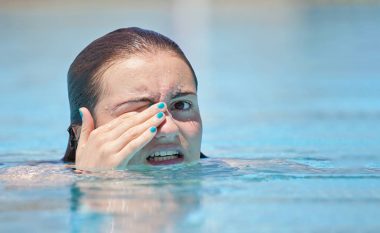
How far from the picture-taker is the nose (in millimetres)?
3768

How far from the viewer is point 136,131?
12.3ft

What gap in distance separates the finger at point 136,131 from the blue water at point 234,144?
0.13 m

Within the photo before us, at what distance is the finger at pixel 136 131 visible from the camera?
3.73m

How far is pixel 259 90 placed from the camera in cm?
891

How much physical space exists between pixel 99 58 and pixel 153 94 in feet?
1.25

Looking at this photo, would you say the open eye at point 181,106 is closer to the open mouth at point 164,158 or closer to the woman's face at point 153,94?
the woman's face at point 153,94

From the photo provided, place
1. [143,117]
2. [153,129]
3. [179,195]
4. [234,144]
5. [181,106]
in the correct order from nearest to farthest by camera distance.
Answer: [179,195] < [153,129] < [143,117] < [181,106] < [234,144]

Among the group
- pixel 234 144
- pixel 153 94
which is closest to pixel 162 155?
pixel 153 94

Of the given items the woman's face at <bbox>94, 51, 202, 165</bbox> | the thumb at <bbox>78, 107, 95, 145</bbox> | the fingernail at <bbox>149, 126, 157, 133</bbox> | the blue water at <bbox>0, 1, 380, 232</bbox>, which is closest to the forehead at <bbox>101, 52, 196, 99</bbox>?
the woman's face at <bbox>94, 51, 202, 165</bbox>

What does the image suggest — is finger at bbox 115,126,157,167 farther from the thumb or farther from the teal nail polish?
the thumb

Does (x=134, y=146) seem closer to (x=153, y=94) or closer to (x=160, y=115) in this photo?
(x=160, y=115)

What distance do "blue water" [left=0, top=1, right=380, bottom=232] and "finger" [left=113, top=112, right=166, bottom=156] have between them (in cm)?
13

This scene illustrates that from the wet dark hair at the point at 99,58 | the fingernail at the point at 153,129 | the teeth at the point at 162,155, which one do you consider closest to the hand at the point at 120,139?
the fingernail at the point at 153,129

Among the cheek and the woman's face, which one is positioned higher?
the woman's face
